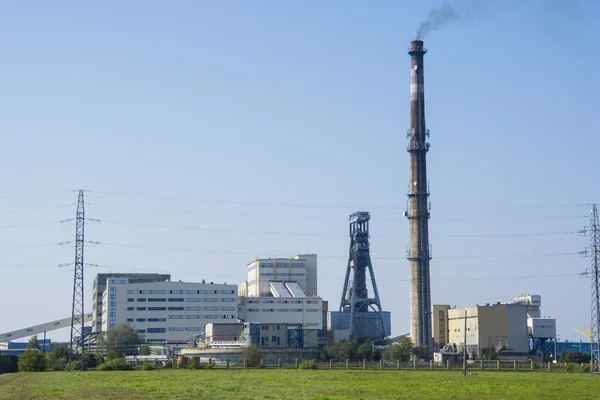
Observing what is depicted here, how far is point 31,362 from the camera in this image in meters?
92.3

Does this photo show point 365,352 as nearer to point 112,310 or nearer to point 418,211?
point 418,211

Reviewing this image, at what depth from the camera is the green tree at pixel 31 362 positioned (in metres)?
91.6

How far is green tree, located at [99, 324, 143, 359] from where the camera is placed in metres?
166

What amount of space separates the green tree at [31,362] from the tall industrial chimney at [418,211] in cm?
7597

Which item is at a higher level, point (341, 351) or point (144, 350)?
point (341, 351)

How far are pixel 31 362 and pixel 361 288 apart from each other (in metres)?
100

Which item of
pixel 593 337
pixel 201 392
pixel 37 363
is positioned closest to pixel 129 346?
pixel 37 363

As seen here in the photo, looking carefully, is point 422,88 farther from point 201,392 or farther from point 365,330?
point 201,392

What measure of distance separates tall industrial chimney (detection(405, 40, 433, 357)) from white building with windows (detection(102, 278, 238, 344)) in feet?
180

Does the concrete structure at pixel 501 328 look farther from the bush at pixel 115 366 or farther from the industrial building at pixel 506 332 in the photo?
the bush at pixel 115 366

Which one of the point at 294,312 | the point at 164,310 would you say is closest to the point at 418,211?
the point at 294,312

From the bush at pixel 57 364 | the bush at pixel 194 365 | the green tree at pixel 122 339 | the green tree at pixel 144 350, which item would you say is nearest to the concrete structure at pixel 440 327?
the green tree at pixel 144 350

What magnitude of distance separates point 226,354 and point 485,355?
147ft

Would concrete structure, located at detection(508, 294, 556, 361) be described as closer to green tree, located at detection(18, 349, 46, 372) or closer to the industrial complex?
the industrial complex
